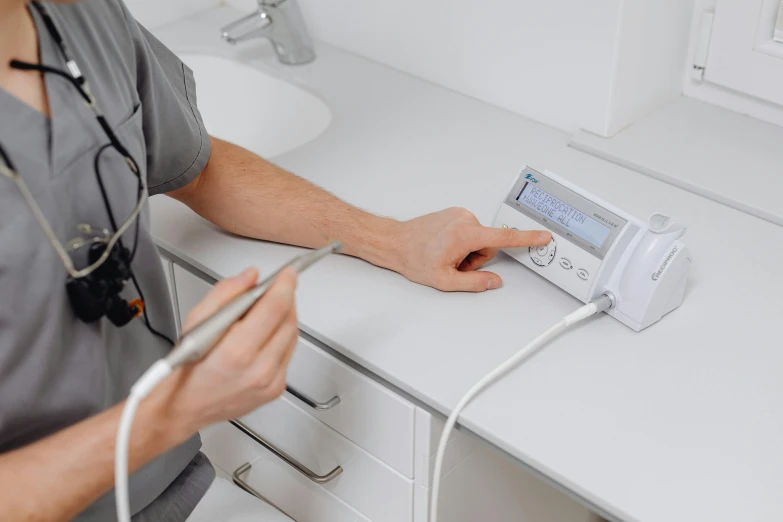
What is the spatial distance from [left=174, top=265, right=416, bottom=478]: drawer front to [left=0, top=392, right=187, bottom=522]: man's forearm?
0.25 m

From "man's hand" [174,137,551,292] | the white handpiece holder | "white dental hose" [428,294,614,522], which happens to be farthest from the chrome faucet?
"white dental hose" [428,294,614,522]

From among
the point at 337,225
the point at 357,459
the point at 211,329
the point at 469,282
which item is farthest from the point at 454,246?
the point at 211,329

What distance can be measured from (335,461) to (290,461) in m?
0.08

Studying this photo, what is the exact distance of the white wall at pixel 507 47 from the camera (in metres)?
1.25

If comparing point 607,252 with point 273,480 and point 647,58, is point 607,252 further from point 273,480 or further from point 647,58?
point 273,480

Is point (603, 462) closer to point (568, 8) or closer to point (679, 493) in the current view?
point (679, 493)

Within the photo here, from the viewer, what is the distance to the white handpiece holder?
95 cm

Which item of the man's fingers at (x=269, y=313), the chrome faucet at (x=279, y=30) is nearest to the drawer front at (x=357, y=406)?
the man's fingers at (x=269, y=313)

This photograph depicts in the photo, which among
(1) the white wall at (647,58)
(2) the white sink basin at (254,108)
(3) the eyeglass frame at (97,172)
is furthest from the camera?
(2) the white sink basin at (254,108)

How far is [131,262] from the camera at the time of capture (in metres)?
0.92

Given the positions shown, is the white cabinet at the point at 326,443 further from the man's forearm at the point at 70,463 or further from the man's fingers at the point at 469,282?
Result: the man's forearm at the point at 70,463

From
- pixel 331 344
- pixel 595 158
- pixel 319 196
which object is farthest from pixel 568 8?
pixel 331 344

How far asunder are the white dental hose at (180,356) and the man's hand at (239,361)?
1 cm

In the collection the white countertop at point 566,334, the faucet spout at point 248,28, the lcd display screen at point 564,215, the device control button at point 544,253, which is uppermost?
the faucet spout at point 248,28
